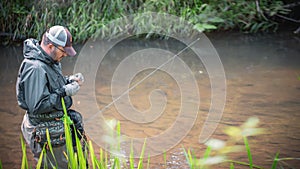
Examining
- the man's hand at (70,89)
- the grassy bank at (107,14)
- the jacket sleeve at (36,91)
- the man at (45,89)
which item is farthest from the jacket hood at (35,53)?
the grassy bank at (107,14)

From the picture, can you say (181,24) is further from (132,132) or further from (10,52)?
(132,132)

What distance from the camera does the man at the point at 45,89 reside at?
3.03 m

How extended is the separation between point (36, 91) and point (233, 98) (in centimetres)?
377

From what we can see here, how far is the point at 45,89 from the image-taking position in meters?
3.05

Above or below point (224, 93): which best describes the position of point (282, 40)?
above

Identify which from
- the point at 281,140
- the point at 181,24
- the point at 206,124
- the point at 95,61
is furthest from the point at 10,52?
the point at 281,140

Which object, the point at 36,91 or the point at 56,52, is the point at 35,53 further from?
the point at 36,91

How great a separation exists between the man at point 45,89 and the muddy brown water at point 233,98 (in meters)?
1.60

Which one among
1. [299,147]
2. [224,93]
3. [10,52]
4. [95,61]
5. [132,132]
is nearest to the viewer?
[299,147]

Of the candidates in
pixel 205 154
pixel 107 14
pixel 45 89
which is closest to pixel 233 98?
pixel 45 89

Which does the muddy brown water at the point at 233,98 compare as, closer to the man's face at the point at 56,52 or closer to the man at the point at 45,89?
the man at the point at 45,89

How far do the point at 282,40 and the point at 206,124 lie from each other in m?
4.76

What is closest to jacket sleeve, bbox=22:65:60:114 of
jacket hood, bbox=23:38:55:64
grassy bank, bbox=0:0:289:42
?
jacket hood, bbox=23:38:55:64

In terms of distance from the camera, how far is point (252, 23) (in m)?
10.1
